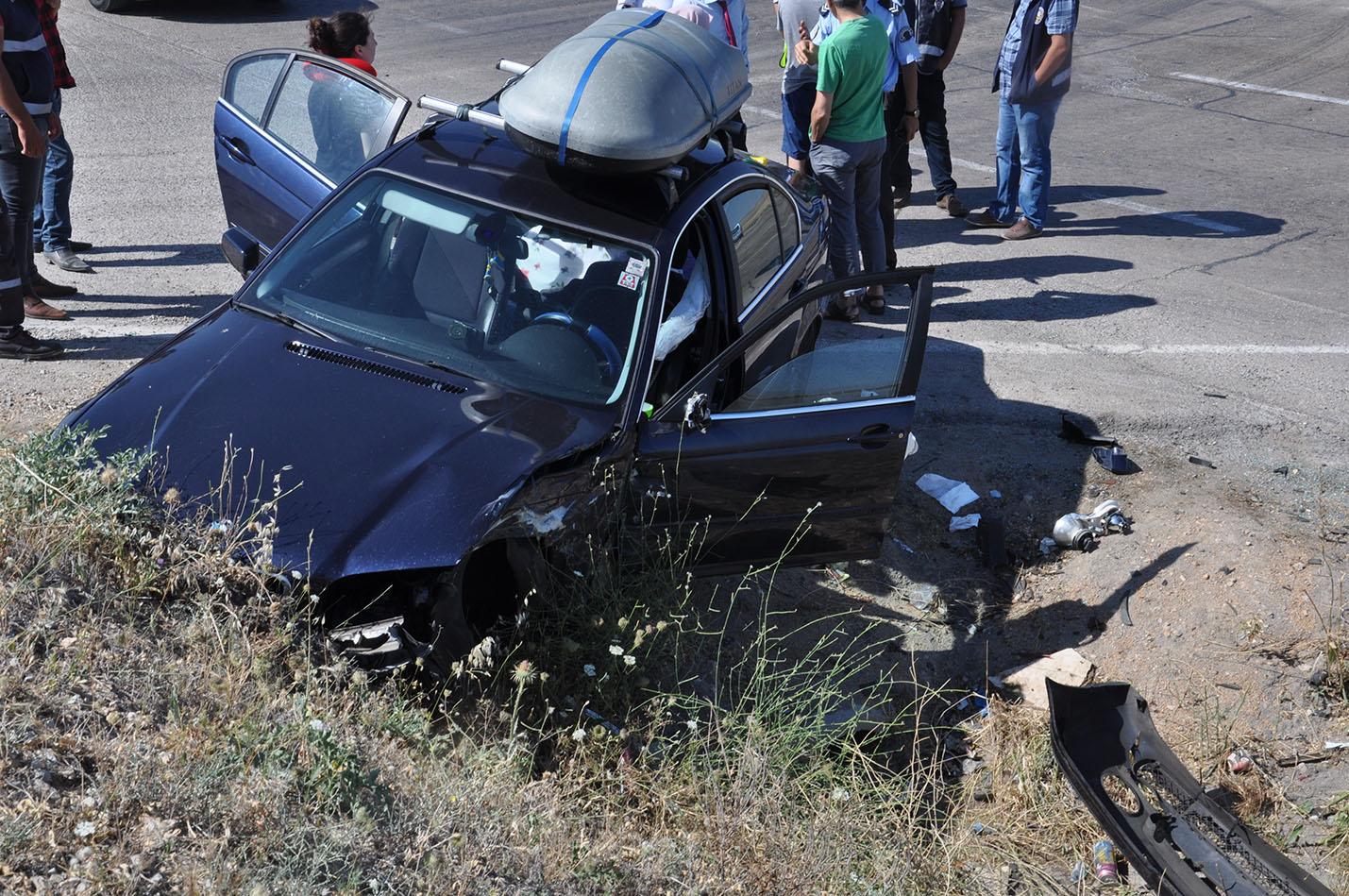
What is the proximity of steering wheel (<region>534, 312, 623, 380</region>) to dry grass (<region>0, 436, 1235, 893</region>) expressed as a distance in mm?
788

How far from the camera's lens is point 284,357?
442 cm

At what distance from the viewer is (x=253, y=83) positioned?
6.50 meters

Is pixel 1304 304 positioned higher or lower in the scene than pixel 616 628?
lower

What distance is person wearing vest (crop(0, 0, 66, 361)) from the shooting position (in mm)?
6273

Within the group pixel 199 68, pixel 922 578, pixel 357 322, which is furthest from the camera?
pixel 199 68

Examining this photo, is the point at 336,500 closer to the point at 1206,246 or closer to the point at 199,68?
the point at 1206,246

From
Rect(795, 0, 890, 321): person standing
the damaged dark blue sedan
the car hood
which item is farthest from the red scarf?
the car hood

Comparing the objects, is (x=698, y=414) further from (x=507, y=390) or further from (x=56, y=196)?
(x=56, y=196)

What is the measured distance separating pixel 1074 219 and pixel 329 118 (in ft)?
19.6

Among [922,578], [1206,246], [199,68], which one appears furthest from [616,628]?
[199,68]

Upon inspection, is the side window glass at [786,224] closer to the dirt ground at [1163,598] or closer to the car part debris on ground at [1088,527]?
the dirt ground at [1163,598]

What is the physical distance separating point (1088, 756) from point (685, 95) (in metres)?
2.96

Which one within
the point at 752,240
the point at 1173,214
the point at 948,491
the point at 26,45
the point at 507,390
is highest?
the point at 26,45

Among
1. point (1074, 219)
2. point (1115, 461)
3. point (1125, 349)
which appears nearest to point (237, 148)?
point (1115, 461)
